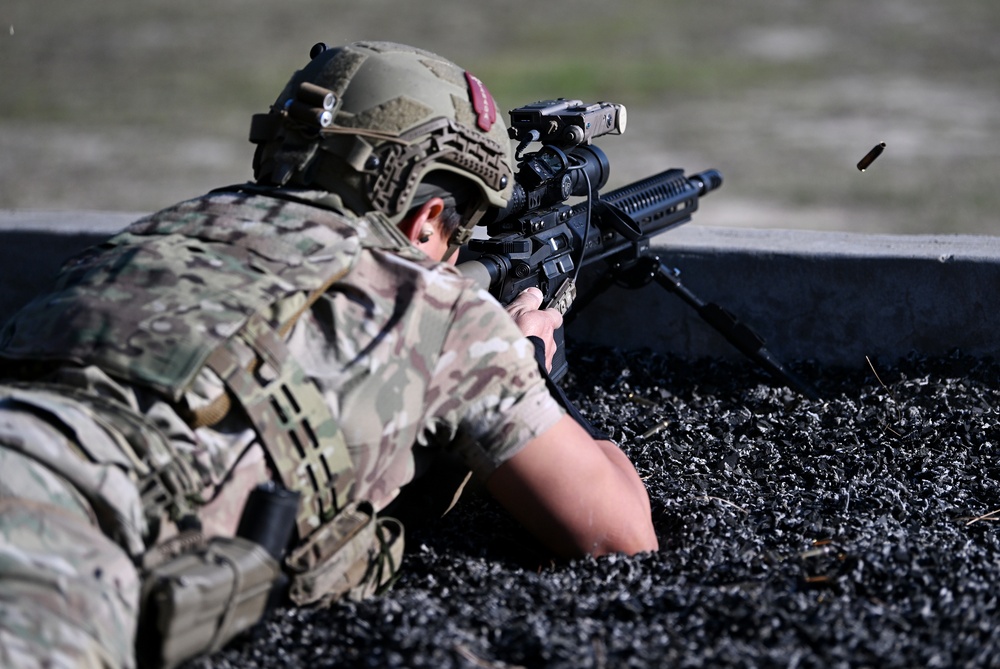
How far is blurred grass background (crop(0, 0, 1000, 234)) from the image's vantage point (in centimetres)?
1138

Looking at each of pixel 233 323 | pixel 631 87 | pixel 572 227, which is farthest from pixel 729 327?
pixel 631 87

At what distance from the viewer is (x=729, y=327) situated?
456 cm

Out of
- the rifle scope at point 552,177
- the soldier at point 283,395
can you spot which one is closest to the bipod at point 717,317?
the rifle scope at point 552,177

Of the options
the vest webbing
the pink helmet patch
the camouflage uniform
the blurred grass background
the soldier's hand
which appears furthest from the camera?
the blurred grass background

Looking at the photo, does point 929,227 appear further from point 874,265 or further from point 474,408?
point 474,408

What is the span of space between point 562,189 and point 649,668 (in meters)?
1.86

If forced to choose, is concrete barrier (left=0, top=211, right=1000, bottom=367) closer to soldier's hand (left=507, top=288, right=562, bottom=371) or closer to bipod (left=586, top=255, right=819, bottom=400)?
bipod (left=586, top=255, right=819, bottom=400)

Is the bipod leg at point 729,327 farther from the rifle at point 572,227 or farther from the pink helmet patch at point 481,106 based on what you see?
the pink helmet patch at point 481,106

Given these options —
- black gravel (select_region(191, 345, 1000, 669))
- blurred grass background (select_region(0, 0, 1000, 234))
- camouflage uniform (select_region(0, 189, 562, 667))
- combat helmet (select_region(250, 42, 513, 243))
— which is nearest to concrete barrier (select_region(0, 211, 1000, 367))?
black gravel (select_region(191, 345, 1000, 669))

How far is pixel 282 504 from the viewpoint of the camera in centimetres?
268

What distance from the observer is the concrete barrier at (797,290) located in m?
4.67

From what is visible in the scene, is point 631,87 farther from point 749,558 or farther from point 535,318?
point 749,558

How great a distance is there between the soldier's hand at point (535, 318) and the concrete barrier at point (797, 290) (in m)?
1.15

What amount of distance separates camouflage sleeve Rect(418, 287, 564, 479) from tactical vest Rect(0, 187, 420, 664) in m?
0.26
